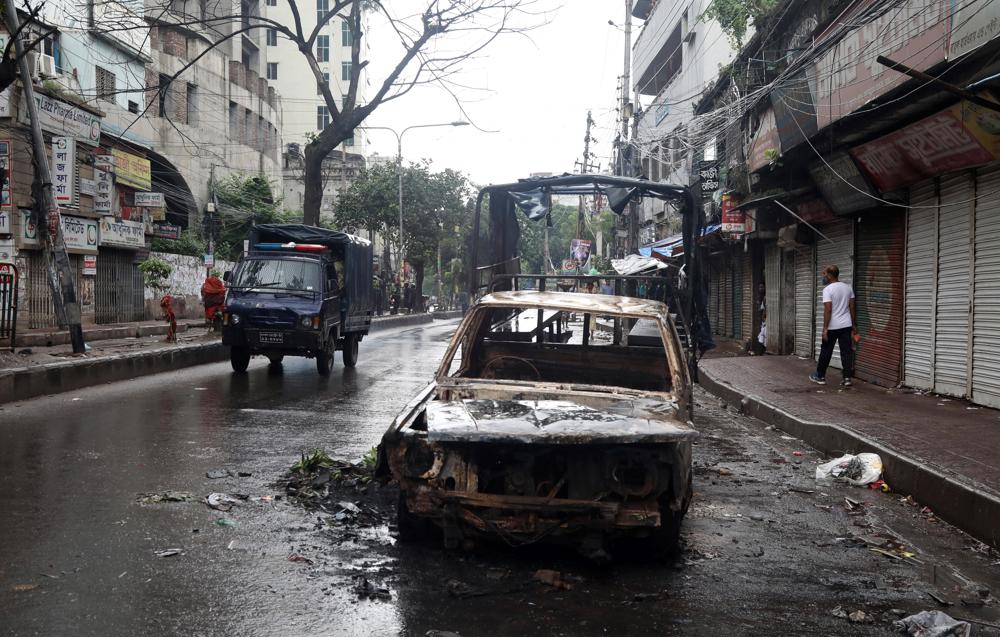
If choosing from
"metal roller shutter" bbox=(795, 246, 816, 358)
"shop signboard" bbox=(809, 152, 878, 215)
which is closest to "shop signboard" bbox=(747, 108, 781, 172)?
"shop signboard" bbox=(809, 152, 878, 215)

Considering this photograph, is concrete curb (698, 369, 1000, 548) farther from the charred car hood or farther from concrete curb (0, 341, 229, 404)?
concrete curb (0, 341, 229, 404)

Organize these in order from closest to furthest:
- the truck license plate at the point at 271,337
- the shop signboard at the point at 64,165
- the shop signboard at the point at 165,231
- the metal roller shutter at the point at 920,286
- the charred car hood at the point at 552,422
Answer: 1. the charred car hood at the point at 552,422
2. the metal roller shutter at the point at 920,286
3. the truck license plate at the point at 271,337
4. the shop signboard at the point at 64,165
5. the shop signboard at the point at 165,231

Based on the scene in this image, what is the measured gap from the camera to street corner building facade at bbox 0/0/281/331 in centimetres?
2070

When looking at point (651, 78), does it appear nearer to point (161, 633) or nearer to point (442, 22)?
point (442, 22)

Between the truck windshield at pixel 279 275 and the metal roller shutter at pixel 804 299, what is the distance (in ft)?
34.3

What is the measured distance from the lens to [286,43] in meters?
70.1

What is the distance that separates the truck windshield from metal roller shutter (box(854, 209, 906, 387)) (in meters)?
9.52

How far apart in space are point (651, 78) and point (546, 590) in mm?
38937

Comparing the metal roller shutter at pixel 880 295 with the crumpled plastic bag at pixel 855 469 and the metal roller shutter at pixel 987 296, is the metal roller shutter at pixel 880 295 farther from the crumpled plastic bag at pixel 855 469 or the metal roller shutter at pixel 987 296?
the crumpled plastic bag at pixel 855 469

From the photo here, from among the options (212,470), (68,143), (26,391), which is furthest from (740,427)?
(68,143)

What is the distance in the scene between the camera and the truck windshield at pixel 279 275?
14.7 metres

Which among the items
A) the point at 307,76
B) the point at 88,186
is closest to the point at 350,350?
the point at 88,186

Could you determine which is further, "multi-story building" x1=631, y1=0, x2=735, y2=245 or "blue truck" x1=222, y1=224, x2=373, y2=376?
"multi-story building" x1=631, y1=0, x2=735, y2=245

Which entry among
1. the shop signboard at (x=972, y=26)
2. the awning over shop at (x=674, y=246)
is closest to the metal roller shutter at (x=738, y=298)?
the awning over shop at (x=674, y=246)
